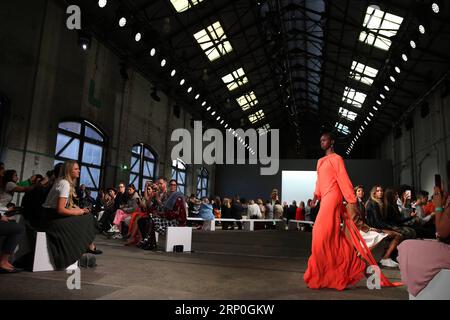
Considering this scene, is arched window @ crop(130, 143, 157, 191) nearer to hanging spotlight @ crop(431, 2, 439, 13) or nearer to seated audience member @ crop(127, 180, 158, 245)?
seated audience member @ crop(127, 180, 158, 245)

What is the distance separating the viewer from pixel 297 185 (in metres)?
19.9

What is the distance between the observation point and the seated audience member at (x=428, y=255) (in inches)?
90.1

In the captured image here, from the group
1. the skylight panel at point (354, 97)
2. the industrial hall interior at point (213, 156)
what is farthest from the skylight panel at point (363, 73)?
the skylight panel at point (354, 97)

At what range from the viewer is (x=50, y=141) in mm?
9039

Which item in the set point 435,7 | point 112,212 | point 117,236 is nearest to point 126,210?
point 117,236

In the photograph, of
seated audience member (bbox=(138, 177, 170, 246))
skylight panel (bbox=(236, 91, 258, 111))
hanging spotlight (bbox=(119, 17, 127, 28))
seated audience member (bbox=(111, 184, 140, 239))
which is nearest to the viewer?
seated audience member (bbox=(138, 177, 170, 246))

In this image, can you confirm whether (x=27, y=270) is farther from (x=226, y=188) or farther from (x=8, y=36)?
(x=226, y=188)

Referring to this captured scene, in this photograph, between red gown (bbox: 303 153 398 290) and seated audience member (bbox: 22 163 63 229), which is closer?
red gown (bbox: 303 153 398 290)

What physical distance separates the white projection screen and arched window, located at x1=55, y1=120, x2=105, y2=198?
1153 centimetres

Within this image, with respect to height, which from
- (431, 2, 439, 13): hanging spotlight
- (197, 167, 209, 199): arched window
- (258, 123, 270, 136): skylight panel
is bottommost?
(197, 167, 209, 199): arched window

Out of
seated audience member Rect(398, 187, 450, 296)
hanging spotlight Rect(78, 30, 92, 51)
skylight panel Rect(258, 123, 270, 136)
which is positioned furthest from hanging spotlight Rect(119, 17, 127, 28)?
skylight panel Rect(258, 123, 270, 136)

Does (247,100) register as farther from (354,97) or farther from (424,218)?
(424,218)

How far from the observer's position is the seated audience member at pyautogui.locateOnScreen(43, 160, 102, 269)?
3430 millimetres
